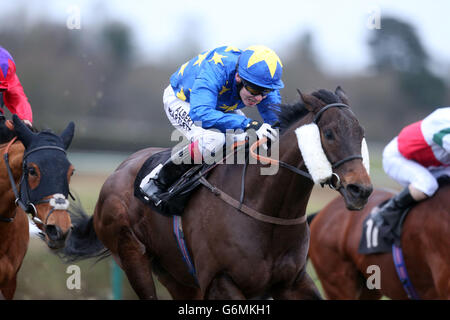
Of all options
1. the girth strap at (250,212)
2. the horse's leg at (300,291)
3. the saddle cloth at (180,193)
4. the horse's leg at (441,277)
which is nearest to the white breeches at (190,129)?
the saddle cloth at (180,193)

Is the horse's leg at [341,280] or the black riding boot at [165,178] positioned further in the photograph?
the horse's leg at [341,280]

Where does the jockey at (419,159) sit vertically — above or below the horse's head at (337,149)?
below


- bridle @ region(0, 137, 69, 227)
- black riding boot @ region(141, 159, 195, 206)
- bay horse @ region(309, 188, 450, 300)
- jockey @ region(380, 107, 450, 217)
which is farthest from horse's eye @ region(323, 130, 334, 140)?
bay horse @ region(309, 188, 450, 300)

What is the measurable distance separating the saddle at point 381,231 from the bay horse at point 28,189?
8.70 feet

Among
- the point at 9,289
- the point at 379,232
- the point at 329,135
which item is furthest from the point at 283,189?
the point at 379,232

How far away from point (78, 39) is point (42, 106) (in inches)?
130

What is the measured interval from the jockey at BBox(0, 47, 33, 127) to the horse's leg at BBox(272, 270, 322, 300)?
6.40 ft

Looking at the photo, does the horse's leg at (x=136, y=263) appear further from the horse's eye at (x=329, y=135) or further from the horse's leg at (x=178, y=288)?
the horse's eye at (x=329, y=135)

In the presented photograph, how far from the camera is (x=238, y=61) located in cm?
386

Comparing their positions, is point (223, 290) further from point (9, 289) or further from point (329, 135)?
point (9, 289)

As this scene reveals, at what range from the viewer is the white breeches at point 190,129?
151 inches

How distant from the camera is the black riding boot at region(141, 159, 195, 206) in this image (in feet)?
13.4

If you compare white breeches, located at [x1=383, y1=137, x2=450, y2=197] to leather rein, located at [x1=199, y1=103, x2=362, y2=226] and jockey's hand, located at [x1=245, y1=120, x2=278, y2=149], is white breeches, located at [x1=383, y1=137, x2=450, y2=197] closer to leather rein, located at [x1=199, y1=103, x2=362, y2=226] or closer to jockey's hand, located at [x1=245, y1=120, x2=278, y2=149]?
leather rein, located at [x1=199, y1=103, x2=362, y2=226]
